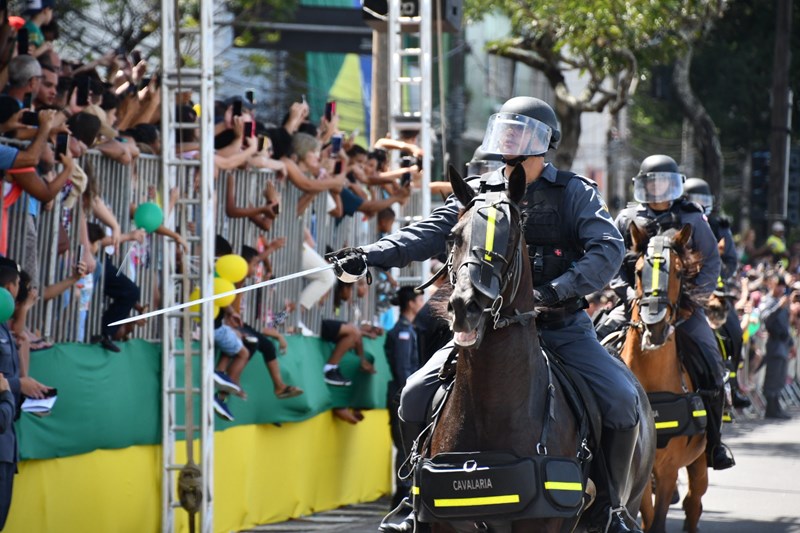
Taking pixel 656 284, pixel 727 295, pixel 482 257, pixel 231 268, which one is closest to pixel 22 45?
pixel 231 268

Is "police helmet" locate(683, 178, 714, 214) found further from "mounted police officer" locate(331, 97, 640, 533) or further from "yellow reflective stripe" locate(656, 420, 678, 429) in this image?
"mounted police officer" locate(331, 97, 640, 533)

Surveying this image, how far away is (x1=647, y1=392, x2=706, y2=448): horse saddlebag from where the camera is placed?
10.5 m

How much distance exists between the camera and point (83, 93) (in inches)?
399

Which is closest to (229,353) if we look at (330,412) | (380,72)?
(330,412)

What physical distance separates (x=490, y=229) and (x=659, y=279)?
4.39 m

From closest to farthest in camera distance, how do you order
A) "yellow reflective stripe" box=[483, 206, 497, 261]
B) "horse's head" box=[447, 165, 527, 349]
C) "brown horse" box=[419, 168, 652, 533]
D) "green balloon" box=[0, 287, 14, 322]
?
"horse's head" box=[447, 165, 527, 349] → "yellow reflective stripe" box=[483, 206, 497, 261] → "brown horse" box=[419, 168, 652, 533] → "green balloon" box=[0, 287, 14, 322]

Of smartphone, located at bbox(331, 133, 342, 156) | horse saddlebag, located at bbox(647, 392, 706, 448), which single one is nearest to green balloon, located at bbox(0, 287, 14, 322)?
horse saddlebag, located at bbox(647, 392, 706, 448)

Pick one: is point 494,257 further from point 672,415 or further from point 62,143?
point 672,415

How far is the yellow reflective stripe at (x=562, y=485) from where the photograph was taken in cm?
655

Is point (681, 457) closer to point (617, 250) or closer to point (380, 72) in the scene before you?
point (617, 250)

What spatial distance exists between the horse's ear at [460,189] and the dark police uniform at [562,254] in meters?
0.39

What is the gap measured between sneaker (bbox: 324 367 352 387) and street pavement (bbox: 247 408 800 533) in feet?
3.74

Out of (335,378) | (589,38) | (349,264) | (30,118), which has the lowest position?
(335,378)

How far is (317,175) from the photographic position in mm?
12930
